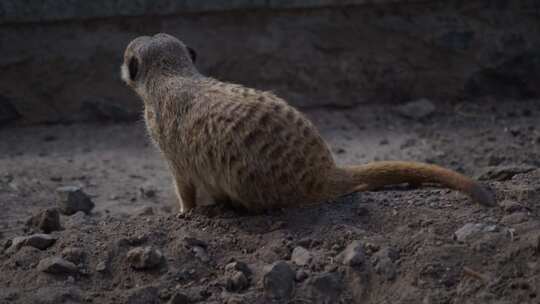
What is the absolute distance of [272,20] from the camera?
5.38 meters

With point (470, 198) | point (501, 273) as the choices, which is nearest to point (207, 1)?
point (470, 198)

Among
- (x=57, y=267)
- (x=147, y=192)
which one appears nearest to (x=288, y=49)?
(x=147, y=192)

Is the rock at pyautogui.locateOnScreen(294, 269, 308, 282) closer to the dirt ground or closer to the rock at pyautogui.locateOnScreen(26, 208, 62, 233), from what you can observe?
the dirt ground

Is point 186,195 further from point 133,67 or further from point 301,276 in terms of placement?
point 301,276

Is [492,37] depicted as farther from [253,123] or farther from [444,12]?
[253,123]

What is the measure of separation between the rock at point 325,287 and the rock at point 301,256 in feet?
0.34

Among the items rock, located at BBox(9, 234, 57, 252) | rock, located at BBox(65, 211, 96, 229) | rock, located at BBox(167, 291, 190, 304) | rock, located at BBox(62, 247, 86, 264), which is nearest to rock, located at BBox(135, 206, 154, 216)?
rock, located at BBox(65, 211, 96, 229)

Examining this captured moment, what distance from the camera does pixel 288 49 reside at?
5.48 m

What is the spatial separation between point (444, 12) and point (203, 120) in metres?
2.61

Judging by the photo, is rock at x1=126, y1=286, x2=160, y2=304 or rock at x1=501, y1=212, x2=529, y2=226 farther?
rock at x1=501, y1=212, x2=529, y2=226

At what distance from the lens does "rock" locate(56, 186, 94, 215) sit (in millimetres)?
4141

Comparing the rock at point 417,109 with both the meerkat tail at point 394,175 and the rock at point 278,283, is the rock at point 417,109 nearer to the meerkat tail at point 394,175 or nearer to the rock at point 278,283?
the meerkat tail at point 394,175

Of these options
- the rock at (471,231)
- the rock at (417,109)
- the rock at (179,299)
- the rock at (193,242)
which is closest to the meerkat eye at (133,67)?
the rock at (193,242)

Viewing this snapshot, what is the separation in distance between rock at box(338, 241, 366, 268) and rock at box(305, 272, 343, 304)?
0.07 meters
